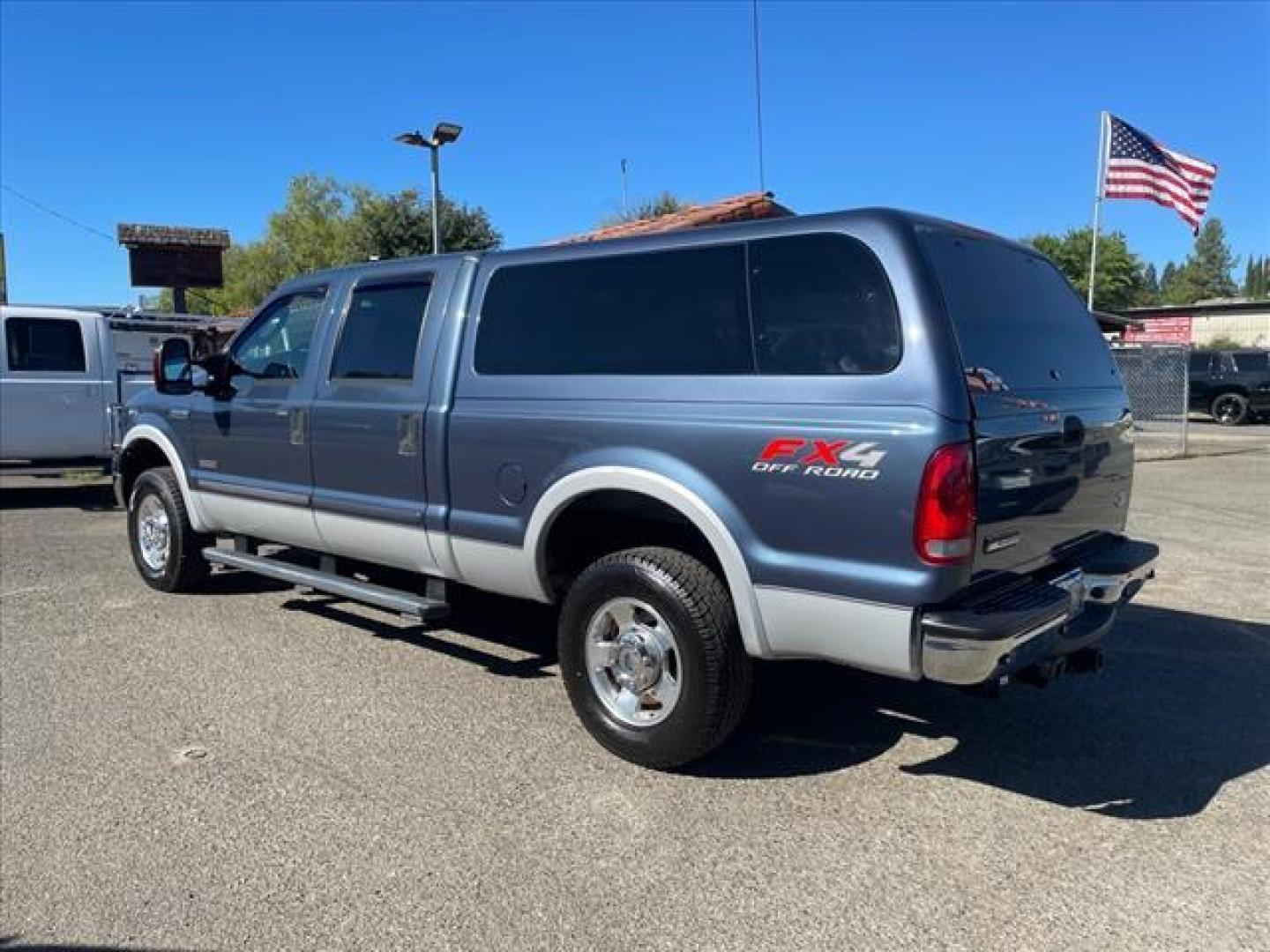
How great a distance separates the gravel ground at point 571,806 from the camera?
2.97 metres

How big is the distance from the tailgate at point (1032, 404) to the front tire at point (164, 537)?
5073 mm

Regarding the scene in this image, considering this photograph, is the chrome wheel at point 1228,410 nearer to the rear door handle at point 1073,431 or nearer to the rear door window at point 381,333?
the rear door handle at point 1073,431

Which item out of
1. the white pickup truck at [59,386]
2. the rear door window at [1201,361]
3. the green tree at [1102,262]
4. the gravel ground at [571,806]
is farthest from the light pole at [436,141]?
the green tree at [1102,262]

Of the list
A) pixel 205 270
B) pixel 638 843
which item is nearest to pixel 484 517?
pixel 638 843

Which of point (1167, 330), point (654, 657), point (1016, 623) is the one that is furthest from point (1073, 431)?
point (1167, 330)

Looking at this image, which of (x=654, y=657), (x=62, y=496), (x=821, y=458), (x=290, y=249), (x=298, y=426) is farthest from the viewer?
(x=290, y=249)

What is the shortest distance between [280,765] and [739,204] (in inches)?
356

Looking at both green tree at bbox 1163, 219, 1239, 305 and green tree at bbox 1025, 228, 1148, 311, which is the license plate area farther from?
green tree at bbox 1163, 219, 1239, 305

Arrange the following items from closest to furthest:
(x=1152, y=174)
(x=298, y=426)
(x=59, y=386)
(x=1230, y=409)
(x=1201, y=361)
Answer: (x=298, y=426)
(x=59, y=386)
(x=1152, y=174)
(x=1230, y=409)
(x=1201, y=361)

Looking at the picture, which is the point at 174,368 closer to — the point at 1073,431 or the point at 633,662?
the point at 633,662

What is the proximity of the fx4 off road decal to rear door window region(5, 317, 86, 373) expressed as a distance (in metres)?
10.4

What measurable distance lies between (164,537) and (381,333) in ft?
8.81

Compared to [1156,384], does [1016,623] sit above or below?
below

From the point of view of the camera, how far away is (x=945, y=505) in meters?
3.20
